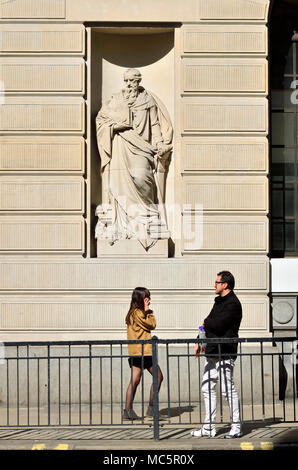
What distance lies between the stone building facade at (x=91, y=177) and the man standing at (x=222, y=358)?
294 cm

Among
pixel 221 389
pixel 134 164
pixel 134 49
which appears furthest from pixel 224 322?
pixel 134 49

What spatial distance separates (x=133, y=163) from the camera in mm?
14938

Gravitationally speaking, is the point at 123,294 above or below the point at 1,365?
above

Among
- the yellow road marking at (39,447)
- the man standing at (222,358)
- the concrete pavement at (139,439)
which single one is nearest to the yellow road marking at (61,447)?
the concrete pavement at (139,439)

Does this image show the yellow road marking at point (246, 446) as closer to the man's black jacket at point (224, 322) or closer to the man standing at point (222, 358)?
the man standing at point (222, 358)

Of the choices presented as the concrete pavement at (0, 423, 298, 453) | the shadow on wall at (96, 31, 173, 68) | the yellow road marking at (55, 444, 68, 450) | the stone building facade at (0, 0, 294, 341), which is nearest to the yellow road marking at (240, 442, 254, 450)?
the concrete pavement at (0, 423, 298, 453)

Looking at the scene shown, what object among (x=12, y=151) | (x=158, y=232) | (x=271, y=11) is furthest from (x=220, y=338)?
(x=271, y=11)

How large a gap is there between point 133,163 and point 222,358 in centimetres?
456

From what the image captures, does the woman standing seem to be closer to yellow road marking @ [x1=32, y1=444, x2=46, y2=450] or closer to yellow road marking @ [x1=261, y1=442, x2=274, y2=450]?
yellow road marking @ [x1=32, y1=444, x2=46, y2=450]

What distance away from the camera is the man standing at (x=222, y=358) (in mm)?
11328

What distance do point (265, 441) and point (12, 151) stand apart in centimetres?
642

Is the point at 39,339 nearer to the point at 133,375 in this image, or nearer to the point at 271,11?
the point at 133,375
